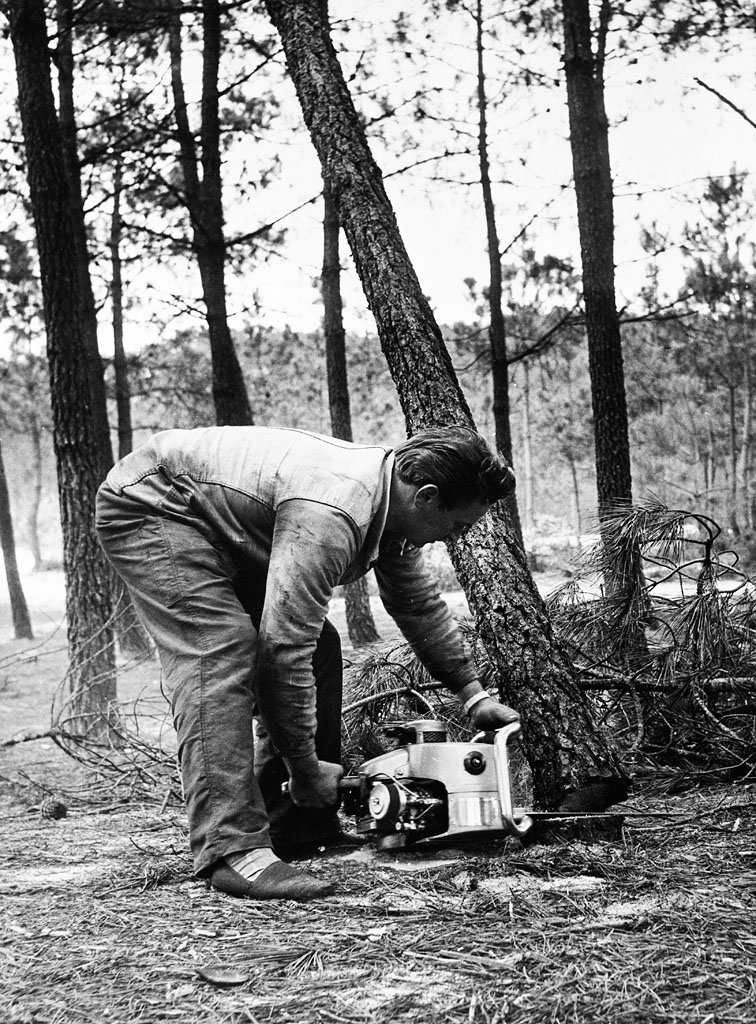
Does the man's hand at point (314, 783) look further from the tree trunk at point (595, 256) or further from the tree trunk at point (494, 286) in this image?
the tree trunk at point (494, 286)

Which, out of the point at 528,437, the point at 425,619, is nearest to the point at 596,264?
the point at 425,619

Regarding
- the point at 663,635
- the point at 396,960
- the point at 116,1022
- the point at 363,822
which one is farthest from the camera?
the point at 663,635

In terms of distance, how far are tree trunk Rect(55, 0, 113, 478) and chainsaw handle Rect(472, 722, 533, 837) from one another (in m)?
6.28

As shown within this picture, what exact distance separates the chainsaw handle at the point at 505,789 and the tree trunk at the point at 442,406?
272 mm

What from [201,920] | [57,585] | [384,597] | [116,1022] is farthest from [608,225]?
[57,585]

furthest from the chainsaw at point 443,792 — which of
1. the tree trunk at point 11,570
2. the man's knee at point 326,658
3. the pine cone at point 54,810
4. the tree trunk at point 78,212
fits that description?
the tree trunk at point 11,570

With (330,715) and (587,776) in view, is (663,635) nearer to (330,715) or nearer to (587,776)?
(587,776)

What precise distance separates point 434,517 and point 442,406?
2.39ft

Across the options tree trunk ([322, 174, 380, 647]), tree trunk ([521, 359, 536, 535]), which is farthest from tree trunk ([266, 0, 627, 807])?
tree trunk ([521, 359, 536, 535])

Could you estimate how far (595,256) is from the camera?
21.7 feet

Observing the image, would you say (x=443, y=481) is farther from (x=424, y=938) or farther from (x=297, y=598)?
(x=424, y=938)

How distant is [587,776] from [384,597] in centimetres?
76

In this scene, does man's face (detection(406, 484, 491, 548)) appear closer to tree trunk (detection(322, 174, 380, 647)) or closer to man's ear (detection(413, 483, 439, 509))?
man's ear (detection(413, 483, 439, 509))

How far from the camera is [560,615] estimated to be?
3559 mm
